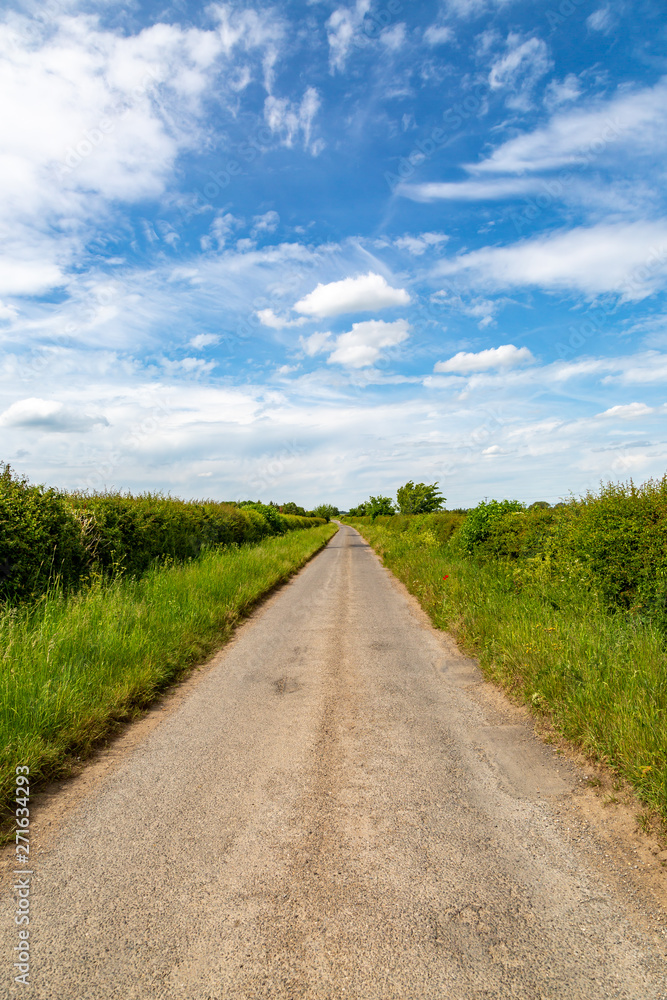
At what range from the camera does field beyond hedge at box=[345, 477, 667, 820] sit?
13.2 ft

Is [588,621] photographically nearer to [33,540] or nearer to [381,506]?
[33,540]

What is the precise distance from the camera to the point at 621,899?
269cm

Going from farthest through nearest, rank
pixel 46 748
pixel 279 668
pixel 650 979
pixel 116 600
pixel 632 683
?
pixel 116 600 → pixel 279 668 → pixel 632 683 → pixel 46 748 → pixel 650 979

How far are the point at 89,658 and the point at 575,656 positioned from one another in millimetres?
5363

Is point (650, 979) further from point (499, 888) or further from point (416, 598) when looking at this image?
point (416, 598)

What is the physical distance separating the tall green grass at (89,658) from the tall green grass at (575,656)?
4.23 m

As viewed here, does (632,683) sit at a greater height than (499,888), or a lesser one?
greater

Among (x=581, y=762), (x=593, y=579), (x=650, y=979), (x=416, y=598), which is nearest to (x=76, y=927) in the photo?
(x=650, y=979)

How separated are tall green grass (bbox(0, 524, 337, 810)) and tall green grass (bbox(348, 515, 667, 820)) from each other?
423 centimetres

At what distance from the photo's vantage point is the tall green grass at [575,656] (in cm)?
380

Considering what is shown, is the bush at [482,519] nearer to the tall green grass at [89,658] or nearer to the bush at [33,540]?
the tall green grass at [89,658]

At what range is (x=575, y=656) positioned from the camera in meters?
5.34

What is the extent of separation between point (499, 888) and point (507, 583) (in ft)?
24.2

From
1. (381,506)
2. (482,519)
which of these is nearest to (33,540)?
(482,519)
